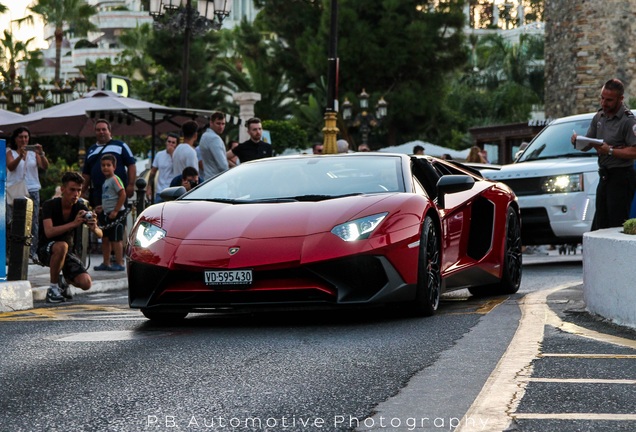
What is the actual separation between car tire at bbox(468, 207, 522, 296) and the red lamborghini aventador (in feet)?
4.44

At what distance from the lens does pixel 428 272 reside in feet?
28.2

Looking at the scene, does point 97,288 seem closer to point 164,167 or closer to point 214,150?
point 214,150

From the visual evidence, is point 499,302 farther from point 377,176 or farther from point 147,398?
point 147,398

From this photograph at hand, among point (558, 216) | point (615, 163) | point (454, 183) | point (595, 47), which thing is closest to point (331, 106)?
point (558, 216)

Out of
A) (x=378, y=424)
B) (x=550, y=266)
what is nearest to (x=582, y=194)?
(x=550, y=266)

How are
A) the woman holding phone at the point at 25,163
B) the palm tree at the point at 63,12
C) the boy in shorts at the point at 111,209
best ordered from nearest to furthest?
the boy in shorts at the point at 111,209 < the woman holding phone at the point at 25,163 < the palm tree at the point at 63,12

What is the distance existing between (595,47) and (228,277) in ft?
127

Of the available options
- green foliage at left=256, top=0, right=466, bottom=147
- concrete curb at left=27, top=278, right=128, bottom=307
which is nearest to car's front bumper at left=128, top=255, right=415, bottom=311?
concrete curb at left=27, top=278, right=128, bottom=307

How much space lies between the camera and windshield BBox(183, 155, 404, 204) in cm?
887

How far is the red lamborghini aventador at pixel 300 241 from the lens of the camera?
798 cm

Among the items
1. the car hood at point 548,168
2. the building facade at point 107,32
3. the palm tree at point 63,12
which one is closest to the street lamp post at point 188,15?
the car hood at point 548,168

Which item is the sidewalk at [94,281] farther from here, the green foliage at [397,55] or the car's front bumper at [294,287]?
the green foliage at [397,55]

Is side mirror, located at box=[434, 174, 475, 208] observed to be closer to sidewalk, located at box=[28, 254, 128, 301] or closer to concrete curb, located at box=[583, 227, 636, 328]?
concrete curb, located at box=[583, 227, 636, 328]

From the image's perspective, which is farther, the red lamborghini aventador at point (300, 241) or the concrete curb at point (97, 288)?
the concrete curb at point (97, 288)
